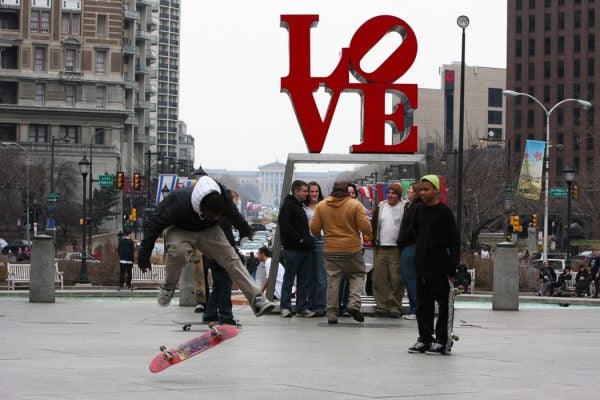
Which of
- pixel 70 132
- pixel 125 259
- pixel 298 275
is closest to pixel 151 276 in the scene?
pixel 125 259

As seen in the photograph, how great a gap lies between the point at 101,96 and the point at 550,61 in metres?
65.7

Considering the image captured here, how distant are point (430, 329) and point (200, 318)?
220 inches

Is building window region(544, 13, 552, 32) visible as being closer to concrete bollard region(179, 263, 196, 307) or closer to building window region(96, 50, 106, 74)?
building window region(96, 50, 106, 74)

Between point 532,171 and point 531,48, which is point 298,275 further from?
point 531,48

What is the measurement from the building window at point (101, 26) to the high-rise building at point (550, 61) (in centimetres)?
5785

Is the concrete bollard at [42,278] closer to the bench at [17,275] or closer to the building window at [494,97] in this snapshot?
the bench at [17,275]

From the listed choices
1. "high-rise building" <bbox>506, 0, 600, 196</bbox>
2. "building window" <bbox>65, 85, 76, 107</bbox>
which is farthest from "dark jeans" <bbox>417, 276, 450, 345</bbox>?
"high-rise building" <bbox>506, 0, 600, 196</bbox>

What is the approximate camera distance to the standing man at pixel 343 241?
15367mm

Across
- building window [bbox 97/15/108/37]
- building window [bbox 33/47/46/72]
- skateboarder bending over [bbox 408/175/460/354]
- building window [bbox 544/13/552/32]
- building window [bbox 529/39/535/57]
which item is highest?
building window [bbox 544/13/552/32]

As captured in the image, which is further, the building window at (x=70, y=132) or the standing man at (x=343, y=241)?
the building window at (x=70, y=132)

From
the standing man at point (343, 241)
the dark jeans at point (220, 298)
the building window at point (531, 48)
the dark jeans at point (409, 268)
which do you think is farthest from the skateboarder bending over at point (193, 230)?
the building window at point (531, 48)

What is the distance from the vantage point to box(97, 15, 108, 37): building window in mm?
107312

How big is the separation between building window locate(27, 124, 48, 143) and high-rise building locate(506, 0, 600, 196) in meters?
63.0

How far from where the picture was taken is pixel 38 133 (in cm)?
10419
